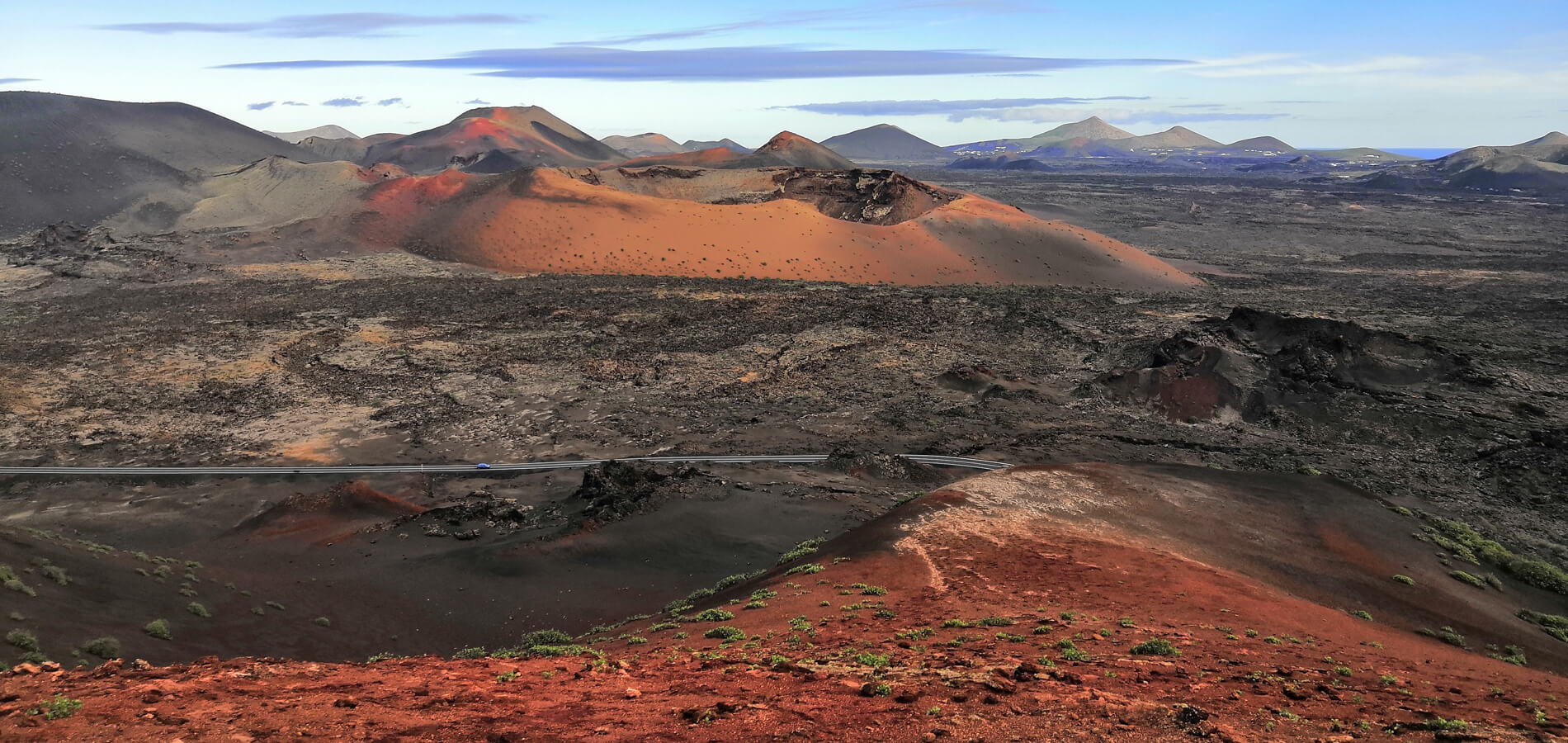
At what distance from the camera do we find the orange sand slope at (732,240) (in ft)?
237

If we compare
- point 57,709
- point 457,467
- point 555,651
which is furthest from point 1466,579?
point 457,467

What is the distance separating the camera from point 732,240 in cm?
7581

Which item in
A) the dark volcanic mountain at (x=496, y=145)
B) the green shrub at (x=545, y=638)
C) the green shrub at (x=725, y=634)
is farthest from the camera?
the dark volcanic mountain at (x=496, y=145)

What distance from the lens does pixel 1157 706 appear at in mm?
10648

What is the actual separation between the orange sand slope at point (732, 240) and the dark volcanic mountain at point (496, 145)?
83.5 m

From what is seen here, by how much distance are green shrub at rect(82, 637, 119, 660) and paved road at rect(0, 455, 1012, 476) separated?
1602 cm

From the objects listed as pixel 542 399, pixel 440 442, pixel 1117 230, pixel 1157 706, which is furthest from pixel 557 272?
pixel 1117 230

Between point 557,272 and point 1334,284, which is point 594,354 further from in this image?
point 1334,284

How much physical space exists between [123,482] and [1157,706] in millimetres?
34606

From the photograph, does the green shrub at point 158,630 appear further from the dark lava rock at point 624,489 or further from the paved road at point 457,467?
the paved road at point 457,467

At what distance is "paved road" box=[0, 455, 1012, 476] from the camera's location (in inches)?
1202

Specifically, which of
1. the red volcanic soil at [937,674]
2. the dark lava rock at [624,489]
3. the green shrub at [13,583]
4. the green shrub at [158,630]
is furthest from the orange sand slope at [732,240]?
the green shrub at [13,583]

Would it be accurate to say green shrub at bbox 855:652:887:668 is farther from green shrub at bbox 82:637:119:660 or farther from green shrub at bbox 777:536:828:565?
green shrub at bbox 82:637:119:660

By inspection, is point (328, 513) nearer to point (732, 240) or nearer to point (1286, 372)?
point (1286, 372)
